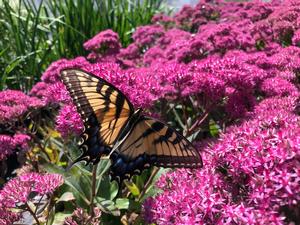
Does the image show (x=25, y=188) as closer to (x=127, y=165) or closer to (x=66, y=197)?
(x=66, y=197)

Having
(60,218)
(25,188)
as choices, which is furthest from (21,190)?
(60,218)

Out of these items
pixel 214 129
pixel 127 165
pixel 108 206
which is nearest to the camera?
pixel 127 165

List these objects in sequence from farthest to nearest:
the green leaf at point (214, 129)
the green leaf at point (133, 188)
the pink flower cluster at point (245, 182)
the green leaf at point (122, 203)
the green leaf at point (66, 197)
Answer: the green leaf at point (214, 129)
the green leaf at point (133, 188)
the green leaf at point (66, 197)
the green leaf at point (122, 203)
the pink flower cluster at point (245, 182)

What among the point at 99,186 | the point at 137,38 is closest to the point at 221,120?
the point at 99,186

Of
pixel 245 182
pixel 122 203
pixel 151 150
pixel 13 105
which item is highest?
pixel 245 182

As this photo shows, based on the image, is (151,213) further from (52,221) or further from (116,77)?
(116,77)

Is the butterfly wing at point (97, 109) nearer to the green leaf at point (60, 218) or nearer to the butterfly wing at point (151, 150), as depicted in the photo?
the butterfly wing at point (151, 150)

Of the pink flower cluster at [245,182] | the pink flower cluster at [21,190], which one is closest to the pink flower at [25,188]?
the pink flower cluster at [21,190]

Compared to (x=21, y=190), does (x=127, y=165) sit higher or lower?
higher

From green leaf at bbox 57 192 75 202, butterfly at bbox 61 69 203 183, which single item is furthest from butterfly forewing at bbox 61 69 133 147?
green leaf at bbox 57 192 75 202
